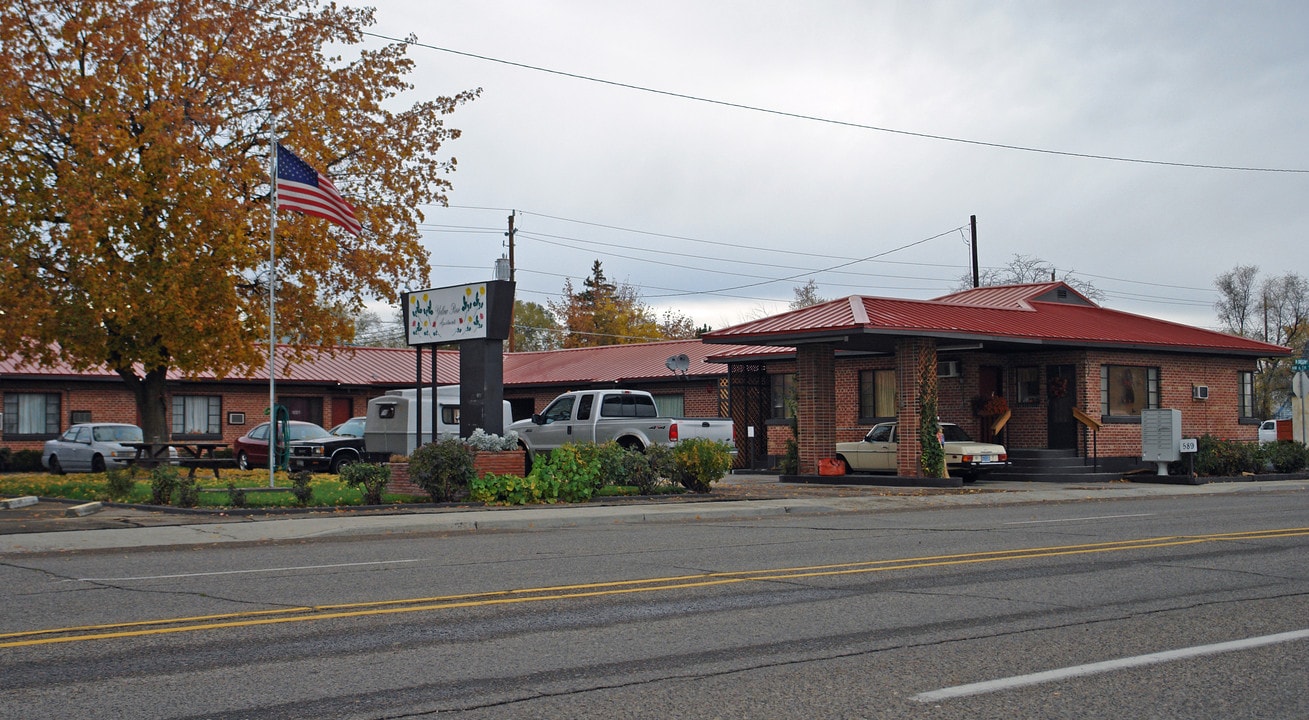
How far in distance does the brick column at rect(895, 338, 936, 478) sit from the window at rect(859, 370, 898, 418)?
6.05 meters

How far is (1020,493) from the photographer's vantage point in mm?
24547

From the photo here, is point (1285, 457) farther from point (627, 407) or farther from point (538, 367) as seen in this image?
point (538, 367)

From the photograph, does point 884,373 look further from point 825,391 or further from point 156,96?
point 156,96

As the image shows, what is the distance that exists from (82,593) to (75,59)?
732 inches

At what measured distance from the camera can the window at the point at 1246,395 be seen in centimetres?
3509

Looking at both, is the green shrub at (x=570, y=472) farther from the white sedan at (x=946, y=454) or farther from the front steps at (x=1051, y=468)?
the front steps at (x=1051, y=468)

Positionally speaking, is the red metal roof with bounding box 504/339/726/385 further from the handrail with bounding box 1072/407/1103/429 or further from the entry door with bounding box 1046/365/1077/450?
the handrail with bounding box 1072/407/1103/429

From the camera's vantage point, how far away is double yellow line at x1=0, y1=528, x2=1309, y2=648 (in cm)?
827

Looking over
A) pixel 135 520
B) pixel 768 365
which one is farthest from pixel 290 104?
pixel 768 365

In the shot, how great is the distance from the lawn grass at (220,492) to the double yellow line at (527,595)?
393 inches

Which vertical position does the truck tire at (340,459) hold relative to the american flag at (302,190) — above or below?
below

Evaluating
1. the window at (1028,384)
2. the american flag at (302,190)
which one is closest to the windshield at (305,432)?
the american flag at (302,190)

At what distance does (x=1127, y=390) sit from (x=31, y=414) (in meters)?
34.1

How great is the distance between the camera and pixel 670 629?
8.24 m
